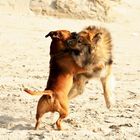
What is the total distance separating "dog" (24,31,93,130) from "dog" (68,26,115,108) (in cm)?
9

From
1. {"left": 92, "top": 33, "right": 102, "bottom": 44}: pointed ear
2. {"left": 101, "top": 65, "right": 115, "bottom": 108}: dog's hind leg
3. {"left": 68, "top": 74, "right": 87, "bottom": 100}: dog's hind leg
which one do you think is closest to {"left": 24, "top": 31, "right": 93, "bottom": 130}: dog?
{"left": 92, "top": 33, "right": 102, "bottom": 44}: pointed ear

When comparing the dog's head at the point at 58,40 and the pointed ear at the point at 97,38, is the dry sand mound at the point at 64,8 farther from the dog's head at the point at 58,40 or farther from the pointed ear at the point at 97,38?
the dog's head at the point at 58,40

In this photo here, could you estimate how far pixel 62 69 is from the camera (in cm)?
659

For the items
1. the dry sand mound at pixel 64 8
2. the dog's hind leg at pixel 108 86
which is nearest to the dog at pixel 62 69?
the dog's hind leg at pixel 108 86

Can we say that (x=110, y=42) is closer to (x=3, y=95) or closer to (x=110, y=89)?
(x=110, y=89)

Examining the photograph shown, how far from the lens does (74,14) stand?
55.2 ft

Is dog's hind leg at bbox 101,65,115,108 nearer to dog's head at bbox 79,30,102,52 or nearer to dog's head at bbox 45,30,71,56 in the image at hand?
dog's head at bbox 79,30,102,52

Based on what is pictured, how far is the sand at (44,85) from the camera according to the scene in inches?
256

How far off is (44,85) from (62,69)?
2.75 m

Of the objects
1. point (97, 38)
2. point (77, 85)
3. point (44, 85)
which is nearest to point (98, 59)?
point (97, 38)

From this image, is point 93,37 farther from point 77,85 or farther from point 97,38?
point 77,85

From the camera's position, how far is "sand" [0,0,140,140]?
6.51 metres

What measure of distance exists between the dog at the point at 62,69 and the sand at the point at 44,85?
A: 0.32 meters

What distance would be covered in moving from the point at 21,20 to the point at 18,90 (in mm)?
7312
